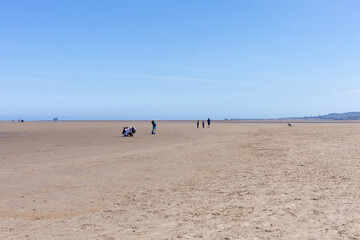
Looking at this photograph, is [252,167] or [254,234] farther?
[252,167]

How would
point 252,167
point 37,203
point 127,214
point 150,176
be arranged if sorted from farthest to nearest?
point 252,167 < point 150,176 < point 37,203 < point 127,214

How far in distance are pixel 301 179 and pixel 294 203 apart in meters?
3.29

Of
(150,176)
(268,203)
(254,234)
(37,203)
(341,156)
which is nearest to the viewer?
(254,234)

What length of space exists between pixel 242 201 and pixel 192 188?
2147 mm

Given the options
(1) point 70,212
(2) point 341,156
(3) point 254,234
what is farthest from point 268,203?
(2) point 341,156

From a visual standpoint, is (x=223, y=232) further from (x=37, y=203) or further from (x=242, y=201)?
(x=37, y=203)

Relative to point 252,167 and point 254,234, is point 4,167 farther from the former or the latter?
point 254,234

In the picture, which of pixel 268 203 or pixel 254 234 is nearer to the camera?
pixel 254 234

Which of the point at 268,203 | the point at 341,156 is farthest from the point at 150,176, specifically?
the point at 341,156

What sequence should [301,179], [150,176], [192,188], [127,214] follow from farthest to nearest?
[150,176] < [301,179] < [192,188] < [127,214]

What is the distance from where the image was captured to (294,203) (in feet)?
26.0

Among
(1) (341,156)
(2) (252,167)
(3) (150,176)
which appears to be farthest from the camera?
(1) (341,156)

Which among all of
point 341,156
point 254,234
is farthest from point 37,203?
point 341,156

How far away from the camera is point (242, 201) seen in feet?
27.1
